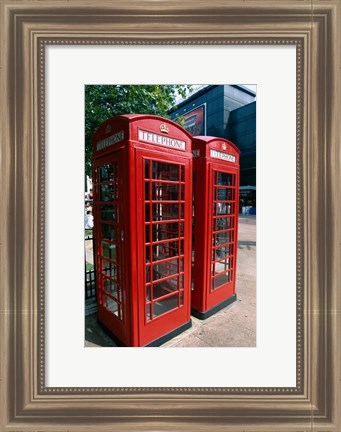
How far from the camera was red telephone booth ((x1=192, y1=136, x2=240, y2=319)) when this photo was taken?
8.79 feet

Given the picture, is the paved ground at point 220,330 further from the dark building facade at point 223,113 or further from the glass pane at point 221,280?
the dark building facade at point 223,113

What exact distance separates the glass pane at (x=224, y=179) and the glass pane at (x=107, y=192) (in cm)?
152

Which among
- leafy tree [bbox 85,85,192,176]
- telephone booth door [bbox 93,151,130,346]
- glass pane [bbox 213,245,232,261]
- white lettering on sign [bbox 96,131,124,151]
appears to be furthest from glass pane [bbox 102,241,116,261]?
leafy tree [bbox 85,85,192,176]

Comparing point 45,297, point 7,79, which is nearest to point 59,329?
point 45,297

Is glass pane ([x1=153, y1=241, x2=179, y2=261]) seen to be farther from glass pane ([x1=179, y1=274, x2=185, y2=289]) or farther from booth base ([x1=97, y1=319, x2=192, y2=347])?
booth base ([x1=97, y1=319, x2=192, y2=347])

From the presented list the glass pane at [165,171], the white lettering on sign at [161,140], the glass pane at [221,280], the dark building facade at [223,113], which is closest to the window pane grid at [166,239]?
the glass pane at [165,171]

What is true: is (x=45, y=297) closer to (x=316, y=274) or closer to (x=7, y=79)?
(x=7, y=79)

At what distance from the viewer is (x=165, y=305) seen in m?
2.42

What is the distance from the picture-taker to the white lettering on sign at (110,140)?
1.92m

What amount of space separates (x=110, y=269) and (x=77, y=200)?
1.03m

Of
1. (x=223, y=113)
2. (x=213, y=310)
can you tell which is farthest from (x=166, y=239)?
(x=223, y=113)

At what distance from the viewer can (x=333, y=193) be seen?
1586 millimetres

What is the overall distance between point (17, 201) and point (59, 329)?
110 cm

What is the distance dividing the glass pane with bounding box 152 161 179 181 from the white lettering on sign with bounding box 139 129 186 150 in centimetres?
21
